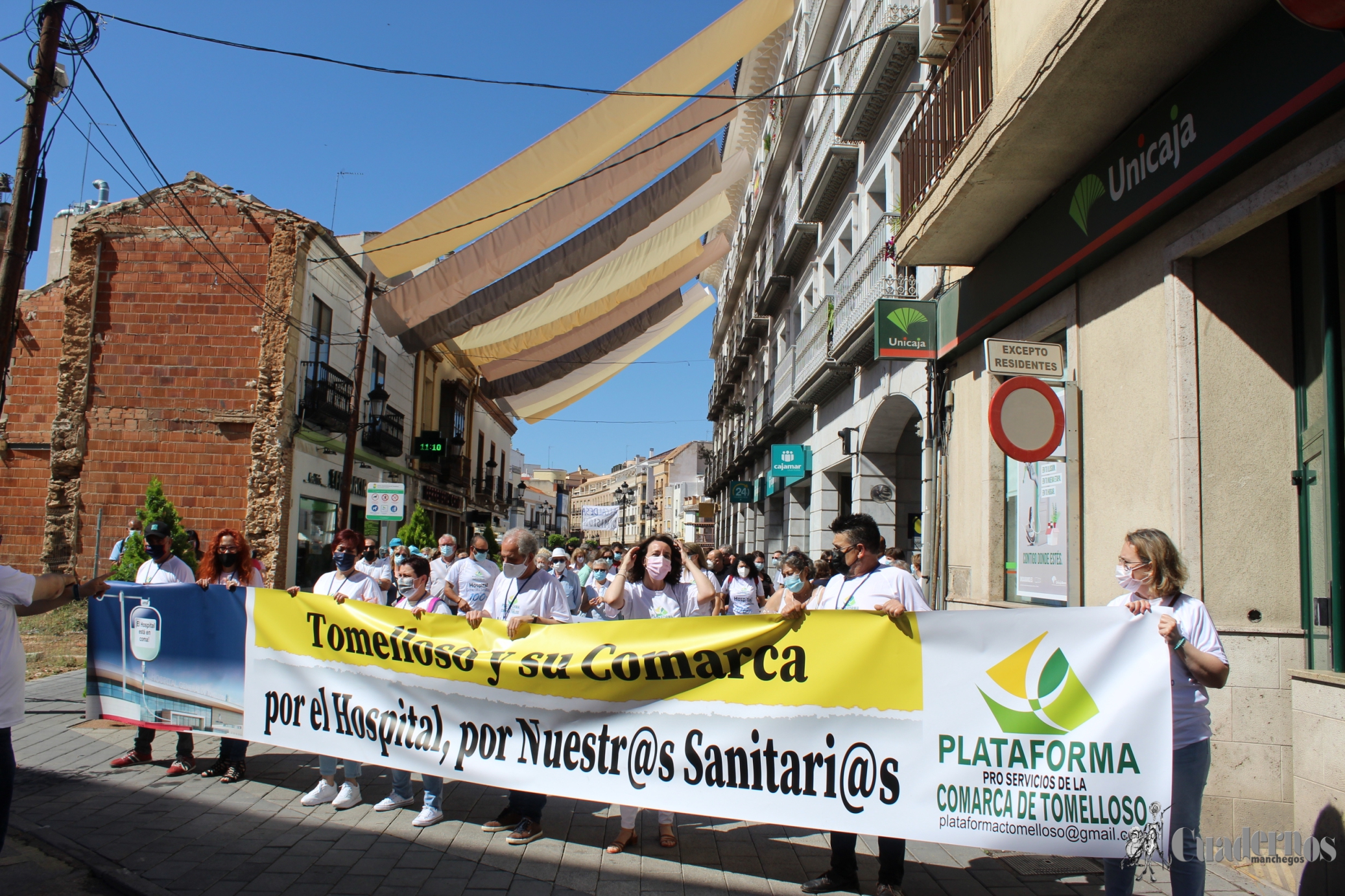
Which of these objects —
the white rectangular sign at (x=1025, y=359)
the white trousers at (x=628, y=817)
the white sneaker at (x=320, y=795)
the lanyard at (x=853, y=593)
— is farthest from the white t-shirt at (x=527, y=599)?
the white rectangular sign at (x=1025, y=359)

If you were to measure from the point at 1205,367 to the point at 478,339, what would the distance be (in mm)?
25084

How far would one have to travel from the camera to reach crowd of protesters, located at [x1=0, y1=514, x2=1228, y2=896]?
3.78m

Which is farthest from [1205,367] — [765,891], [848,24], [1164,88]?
[848,24]

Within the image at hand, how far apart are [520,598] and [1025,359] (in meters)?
4.12

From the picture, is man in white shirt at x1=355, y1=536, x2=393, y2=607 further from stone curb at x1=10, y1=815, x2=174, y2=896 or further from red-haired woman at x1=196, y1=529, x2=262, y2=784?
stone curb at x1=10, y1=815, x2=174, y2=896

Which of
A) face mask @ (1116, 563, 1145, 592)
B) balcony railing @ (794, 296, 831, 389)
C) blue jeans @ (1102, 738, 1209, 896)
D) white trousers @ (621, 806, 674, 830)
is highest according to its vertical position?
balcony railing @ (794, 296, 831, 389)

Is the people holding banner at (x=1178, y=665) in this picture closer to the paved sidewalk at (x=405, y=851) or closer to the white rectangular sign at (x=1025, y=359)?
the paved sidewalk at (x=405, y=851)

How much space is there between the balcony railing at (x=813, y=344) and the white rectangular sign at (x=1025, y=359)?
32.0ft

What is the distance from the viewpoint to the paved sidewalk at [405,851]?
441 cm

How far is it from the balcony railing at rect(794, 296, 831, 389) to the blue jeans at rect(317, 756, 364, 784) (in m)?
12.4

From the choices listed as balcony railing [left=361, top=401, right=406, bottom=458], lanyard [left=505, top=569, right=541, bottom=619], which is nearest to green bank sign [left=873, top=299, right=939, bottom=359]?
lanyard [left=505, top=569, right=541, bottom=619]

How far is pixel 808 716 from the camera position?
440 cm

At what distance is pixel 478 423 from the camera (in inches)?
1670

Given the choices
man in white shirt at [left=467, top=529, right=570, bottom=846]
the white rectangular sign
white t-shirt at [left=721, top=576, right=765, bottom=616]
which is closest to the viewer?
man in white shirt at [left=467, top=529, right=570, bottom=846]
